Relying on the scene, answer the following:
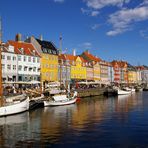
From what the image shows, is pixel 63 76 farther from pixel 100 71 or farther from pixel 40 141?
pixel 40 141

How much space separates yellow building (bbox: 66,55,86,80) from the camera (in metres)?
118

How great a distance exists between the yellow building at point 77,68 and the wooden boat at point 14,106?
66.7m

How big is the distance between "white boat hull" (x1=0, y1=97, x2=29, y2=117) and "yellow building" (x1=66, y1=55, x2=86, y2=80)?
223ft

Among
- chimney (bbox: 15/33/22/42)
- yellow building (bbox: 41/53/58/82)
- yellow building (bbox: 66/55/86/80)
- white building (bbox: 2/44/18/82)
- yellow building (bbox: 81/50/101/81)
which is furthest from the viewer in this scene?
yellow building (bbox: 81/50/101/81)

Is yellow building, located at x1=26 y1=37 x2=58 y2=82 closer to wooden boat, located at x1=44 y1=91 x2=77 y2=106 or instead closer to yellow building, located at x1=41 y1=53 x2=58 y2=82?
yellow building, located at x1=41 y1=53 x2=58 y2=82

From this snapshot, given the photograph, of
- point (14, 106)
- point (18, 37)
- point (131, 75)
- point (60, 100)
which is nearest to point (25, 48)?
point (18, 37)

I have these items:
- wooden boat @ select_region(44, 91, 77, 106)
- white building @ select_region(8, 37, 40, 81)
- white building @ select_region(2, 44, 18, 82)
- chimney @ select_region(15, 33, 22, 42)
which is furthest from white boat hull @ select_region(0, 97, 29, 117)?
chimney @ select_region(15, 33, 22, 42)

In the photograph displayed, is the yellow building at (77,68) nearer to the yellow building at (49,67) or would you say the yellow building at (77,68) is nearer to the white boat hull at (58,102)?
the yellow building at (49,67)

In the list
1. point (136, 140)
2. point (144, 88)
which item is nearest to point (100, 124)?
point (136, 140)

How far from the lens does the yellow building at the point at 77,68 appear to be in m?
118

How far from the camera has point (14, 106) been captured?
45406mm

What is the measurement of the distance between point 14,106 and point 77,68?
250 ft

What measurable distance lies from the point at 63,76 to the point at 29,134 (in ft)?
262

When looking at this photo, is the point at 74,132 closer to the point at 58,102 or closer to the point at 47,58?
the point at 58,102
